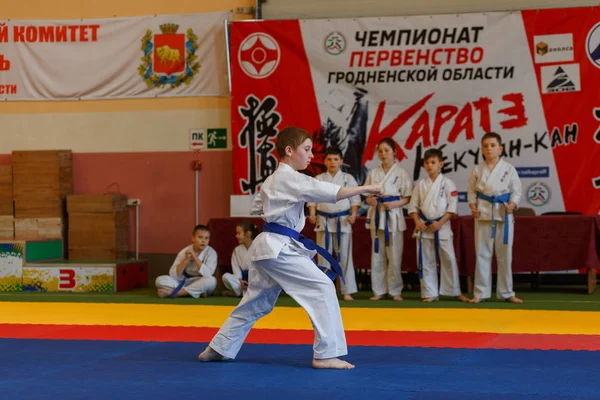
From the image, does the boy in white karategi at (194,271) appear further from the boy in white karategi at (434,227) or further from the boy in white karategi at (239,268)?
the boy in white karategi at (434,227)

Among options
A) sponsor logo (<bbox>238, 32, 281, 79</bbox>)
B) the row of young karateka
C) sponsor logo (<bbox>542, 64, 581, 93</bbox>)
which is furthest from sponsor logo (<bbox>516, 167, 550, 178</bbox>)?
sponsor logo (<bbox>238, 32, 281, 79</bbox>)

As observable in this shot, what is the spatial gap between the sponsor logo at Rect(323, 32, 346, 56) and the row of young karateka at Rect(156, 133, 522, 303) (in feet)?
7.06

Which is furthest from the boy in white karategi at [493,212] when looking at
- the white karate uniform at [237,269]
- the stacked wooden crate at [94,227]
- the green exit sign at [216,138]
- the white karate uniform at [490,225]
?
the stacked wooden crate at [94,227]

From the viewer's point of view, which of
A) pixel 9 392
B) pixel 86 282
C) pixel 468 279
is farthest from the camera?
pixel 86 282

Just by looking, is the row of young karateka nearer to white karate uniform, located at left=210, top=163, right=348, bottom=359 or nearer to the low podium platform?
the low podium platform

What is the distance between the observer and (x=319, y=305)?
4223 mm

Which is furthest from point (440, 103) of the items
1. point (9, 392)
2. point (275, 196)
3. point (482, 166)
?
point (9, 392)

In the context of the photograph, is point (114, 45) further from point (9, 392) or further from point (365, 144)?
point (9, 392)

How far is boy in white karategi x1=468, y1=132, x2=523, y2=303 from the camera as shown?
7352 millimetres

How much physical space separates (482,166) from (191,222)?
13.4ft

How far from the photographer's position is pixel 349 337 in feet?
17.7

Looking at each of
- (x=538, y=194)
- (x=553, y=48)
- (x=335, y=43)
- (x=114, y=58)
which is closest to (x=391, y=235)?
(x=538, y=194)

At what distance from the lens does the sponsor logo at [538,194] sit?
9094 mm

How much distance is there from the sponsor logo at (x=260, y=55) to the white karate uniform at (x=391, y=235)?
2446mm
